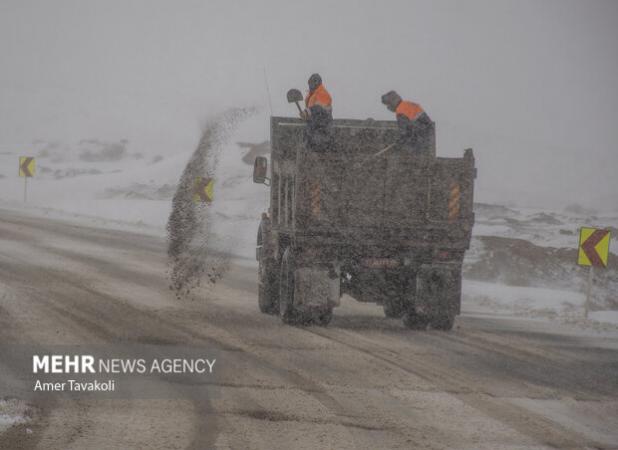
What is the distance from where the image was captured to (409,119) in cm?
1283

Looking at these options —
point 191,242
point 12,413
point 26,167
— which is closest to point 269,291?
point 12,413

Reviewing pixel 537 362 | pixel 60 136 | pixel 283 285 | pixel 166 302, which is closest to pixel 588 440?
pixel 537 362

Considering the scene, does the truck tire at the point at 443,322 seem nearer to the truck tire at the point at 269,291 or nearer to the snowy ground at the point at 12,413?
the truck tire at the point at 269,291

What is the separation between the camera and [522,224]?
30.8 m

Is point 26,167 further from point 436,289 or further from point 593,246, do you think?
point 436,289

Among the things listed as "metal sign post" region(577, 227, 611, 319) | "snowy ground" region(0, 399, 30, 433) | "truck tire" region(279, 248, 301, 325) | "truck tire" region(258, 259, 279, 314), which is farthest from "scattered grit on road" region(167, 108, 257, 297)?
"snowy ground" region(0, 399, 30, 433)

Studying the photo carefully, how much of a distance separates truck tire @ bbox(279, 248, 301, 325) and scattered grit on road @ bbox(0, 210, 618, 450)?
22 cm

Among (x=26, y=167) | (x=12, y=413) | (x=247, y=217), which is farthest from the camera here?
(x=26, y=167)

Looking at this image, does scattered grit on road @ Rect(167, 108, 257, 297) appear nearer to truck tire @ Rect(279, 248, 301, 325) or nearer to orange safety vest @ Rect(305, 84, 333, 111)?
truck tire @ Rect(279, 248, 301, 325)

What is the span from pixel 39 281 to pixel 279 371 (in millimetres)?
6569

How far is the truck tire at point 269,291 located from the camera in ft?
Answer: 43.8

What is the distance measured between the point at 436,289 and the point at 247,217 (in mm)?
19377

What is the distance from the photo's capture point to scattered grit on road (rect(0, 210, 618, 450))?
6.50m

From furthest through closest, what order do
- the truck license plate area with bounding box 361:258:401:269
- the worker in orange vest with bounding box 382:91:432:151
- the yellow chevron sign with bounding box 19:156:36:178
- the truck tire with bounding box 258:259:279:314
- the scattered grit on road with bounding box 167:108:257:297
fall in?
the yellow chevron sign with bounding box 19:156:36:178 → the scattered grit on road with bounding box 167:108:257:297 → the truck tire with bounding box 258:259:279:314 → the worker in orange vest with bounding box 382:91:432:151 → the truck license plate area with bounding box 361:258:401:269
